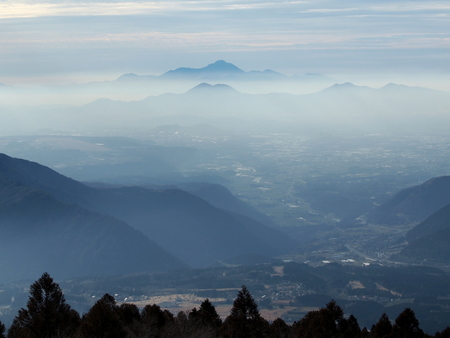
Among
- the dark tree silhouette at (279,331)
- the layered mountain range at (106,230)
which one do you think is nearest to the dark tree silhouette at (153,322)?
the dark tree silhouette at (279,331)

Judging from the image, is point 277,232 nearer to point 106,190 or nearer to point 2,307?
point 106,190

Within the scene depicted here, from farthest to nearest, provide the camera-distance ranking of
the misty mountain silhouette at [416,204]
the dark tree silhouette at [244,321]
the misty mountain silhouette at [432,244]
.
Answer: the misty mountain silhouette at [416,204]
the misty mountain silhouette at [432,244]
the dark tree silhouette at [244,321]

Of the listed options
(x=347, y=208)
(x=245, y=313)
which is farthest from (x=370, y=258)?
(x=245, y=313)

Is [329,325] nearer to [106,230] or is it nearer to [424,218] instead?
[106,230]

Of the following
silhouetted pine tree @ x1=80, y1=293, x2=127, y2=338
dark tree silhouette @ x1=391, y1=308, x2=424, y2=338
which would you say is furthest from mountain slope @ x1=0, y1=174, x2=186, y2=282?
silhouetted pine tree @ x1=80, y1=293, x2=127, y2=338

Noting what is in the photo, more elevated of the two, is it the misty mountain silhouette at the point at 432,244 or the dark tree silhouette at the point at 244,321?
the misty mountain silhouette at the point at 432,244

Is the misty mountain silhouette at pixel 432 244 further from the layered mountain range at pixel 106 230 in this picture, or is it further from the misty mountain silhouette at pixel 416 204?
the layered mountain range at pixel 106 230

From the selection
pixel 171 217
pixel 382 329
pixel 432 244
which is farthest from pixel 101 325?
pixel 171 217
